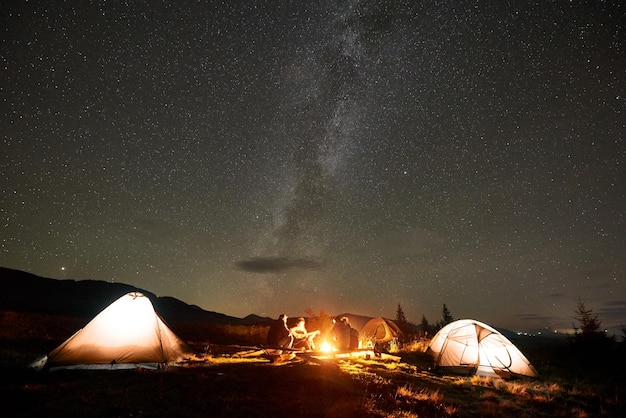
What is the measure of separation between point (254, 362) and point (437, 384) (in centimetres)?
646

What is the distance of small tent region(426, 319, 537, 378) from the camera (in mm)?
13125

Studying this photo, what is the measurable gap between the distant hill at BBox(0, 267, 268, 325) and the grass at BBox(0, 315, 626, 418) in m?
95.4

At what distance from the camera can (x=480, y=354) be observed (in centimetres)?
1342

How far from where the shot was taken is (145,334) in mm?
10734

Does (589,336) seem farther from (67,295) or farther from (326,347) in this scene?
(67,295)

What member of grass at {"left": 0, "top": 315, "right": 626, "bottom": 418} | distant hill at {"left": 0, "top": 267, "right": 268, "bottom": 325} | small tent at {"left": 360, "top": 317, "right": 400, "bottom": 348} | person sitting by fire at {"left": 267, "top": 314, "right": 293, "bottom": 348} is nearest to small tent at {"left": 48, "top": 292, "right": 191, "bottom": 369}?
grass at {"left": 0, "top": 315, "right": 626, "bottom": 418}

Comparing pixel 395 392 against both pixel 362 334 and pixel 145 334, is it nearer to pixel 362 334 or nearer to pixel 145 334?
pixel 145 334

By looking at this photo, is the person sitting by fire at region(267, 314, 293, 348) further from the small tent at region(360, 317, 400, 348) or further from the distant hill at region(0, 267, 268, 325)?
the distant hill at region(0, 267, 268, 325)

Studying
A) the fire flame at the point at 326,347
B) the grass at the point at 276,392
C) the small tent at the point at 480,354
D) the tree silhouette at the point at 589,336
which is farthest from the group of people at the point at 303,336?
the tree silhouette at the point at 589,336

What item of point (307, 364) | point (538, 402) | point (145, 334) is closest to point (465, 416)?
point (538, 402)

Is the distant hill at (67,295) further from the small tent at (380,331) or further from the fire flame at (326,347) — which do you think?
the fire flame at (326,347)

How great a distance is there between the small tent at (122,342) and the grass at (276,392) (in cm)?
40

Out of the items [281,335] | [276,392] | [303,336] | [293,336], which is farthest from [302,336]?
[276,392]

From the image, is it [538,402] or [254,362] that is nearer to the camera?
[538,402]
